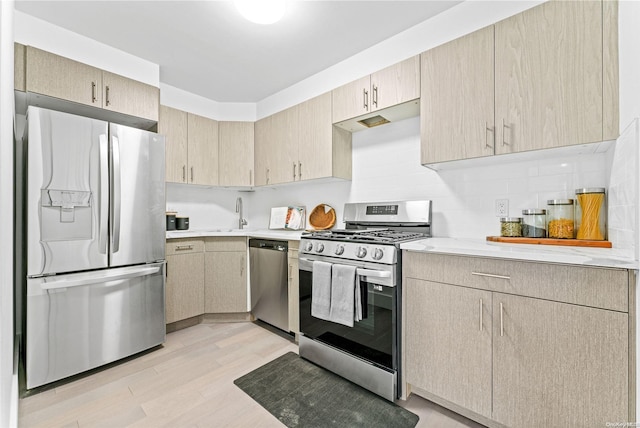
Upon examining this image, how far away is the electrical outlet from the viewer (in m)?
1.83

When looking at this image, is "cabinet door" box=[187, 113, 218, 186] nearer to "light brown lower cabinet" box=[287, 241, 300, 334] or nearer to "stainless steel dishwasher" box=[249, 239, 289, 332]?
"stainless steel dishwasher" box=[249, 239, 289, 332]

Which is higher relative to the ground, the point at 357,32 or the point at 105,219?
the point at 357,32

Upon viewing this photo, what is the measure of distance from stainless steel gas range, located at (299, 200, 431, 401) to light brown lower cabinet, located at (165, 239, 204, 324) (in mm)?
1190

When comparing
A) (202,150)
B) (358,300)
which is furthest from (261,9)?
(358,300)

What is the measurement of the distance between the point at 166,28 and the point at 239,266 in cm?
208

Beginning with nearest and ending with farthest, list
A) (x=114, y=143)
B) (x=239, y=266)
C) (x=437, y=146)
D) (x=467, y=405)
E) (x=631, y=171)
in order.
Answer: (x=631, y=171)
(x=467, y=405)
(x=437, y=146)
(x=114, y=143)
(x=239, y=266)

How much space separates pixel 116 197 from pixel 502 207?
271 cm

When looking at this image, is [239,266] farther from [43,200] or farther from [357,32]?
[357,32]

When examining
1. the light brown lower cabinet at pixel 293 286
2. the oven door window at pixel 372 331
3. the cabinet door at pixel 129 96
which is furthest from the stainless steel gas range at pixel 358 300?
the cabinet door at pixel 129 96

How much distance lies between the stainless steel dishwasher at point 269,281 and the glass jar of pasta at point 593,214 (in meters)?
1.98

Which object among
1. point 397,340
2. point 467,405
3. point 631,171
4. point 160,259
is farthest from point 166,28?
point 467,405

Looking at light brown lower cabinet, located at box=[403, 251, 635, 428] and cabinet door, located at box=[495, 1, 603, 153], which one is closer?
light brown lower cabinet, located at box=[403, 251, 635, 428]

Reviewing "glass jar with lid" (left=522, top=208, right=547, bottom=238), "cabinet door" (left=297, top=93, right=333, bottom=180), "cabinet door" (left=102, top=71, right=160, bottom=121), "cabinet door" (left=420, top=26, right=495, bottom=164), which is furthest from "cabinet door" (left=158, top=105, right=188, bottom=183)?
"glass jar with lid" (left=522, top=208, right=547, bottom=238)

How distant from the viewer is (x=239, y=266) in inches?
110
